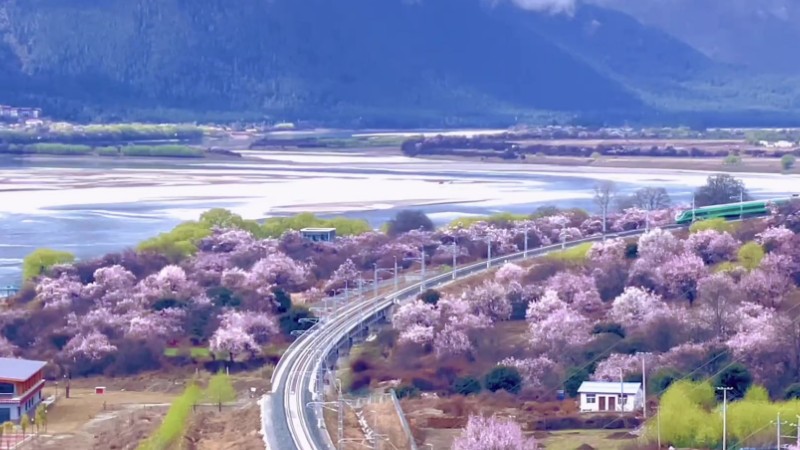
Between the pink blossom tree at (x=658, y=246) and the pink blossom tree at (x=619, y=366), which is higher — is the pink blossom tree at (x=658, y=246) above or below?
above

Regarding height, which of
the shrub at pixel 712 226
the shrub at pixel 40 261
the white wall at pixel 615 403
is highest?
the shrub at pixel 712 226

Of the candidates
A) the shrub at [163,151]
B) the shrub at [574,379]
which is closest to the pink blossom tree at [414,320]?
the shrub at [574,379]

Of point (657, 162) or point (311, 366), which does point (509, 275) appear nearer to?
point (311, 366)

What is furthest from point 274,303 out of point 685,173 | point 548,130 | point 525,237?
point 548,130

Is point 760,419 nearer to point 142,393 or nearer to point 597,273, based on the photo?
point 142,393

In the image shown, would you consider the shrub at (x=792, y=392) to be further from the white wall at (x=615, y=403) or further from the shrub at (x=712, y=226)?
the shrub at (x=712, y=226)

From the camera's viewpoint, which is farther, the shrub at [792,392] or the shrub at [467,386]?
the shrub at [467,386]

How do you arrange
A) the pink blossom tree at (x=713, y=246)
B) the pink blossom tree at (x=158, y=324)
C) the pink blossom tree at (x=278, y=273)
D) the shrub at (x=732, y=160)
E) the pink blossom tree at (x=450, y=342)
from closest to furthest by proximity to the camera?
1. the pink blossom tree at (x=450, y=342)
2. the pink blossom tree at (x=158, y=324)
3. the pink blossom tree at (x=278, y=273)
4. the pink blossom tree at (x=713, y=246)
5. the shrub at (x=732, y=160)
